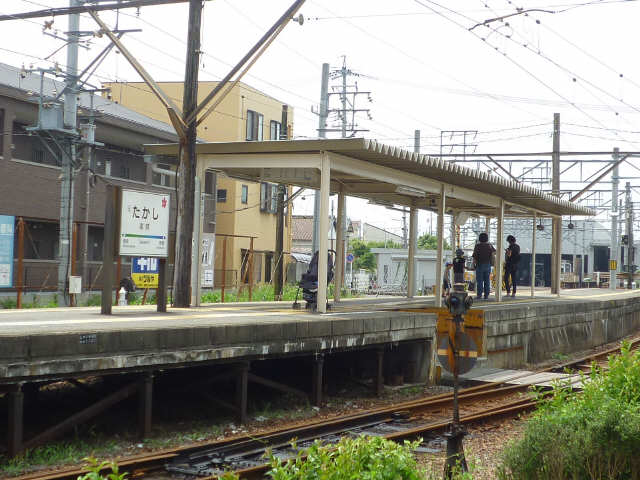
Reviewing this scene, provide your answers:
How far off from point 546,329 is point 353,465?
1738 centimetres

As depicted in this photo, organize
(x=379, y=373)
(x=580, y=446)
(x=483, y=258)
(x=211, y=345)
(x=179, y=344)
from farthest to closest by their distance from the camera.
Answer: (x=483, y=258) < (x=379, y=373) < (x=211, y=345) < (x=179, y=344) < (x=580, y=446)

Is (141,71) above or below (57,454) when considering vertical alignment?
above

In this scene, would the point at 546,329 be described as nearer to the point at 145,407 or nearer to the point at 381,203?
the point at 381,203

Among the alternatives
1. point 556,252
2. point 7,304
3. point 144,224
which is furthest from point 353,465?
point 556,252

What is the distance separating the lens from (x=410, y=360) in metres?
16.0

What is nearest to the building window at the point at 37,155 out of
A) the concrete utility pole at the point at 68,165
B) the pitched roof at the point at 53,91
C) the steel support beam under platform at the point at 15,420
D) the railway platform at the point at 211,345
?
the pitched roof at the point at 53,91

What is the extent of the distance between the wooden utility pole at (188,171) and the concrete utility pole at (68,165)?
263 inches

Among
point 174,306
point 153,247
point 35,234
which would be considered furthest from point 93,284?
point 153,247

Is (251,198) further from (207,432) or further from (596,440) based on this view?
(596,440)

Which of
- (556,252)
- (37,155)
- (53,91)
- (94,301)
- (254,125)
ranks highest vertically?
(254,125)

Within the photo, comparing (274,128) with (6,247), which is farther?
(274,128)

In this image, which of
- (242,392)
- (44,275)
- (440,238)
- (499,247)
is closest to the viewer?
(242,392)

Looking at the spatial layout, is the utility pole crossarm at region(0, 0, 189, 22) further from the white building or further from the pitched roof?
the white building

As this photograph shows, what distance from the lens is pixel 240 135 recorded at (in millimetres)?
44938
